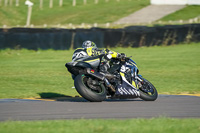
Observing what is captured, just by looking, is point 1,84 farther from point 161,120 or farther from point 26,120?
point 161,120

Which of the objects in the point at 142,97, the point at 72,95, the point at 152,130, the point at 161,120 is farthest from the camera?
the point at 72,95

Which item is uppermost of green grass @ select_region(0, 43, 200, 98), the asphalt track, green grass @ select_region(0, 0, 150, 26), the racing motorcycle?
the racing motorcycle

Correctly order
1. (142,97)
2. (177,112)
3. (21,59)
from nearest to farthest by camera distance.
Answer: (177,112) < (142,97) < (21,59)

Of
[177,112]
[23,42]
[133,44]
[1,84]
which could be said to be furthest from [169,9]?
[177,112]

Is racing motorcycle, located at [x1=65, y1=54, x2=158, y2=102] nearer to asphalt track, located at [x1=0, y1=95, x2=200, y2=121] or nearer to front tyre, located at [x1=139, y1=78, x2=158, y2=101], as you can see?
front tyre, located at [x1=139, y1=78, x2=158, y2=101]

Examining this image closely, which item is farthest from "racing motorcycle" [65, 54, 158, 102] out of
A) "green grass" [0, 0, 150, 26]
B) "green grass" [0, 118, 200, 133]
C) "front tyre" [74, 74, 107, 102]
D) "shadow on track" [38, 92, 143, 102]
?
"green grass" [0, 0, 150, 26]

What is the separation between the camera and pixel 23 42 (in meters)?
21.8

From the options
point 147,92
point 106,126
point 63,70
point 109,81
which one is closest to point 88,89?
point 109,81

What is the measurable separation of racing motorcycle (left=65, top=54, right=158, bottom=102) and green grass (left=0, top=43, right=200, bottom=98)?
6.40ft

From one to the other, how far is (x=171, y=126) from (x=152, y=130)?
41 cm

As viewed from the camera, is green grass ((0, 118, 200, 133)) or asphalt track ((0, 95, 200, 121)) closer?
green grass ((0, 118, 200, 133))

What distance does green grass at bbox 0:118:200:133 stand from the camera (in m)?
6.04

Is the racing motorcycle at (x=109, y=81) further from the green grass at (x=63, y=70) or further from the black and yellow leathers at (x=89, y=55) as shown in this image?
the green grass at (x=63, y=70)

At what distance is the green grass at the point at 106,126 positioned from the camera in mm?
6043
